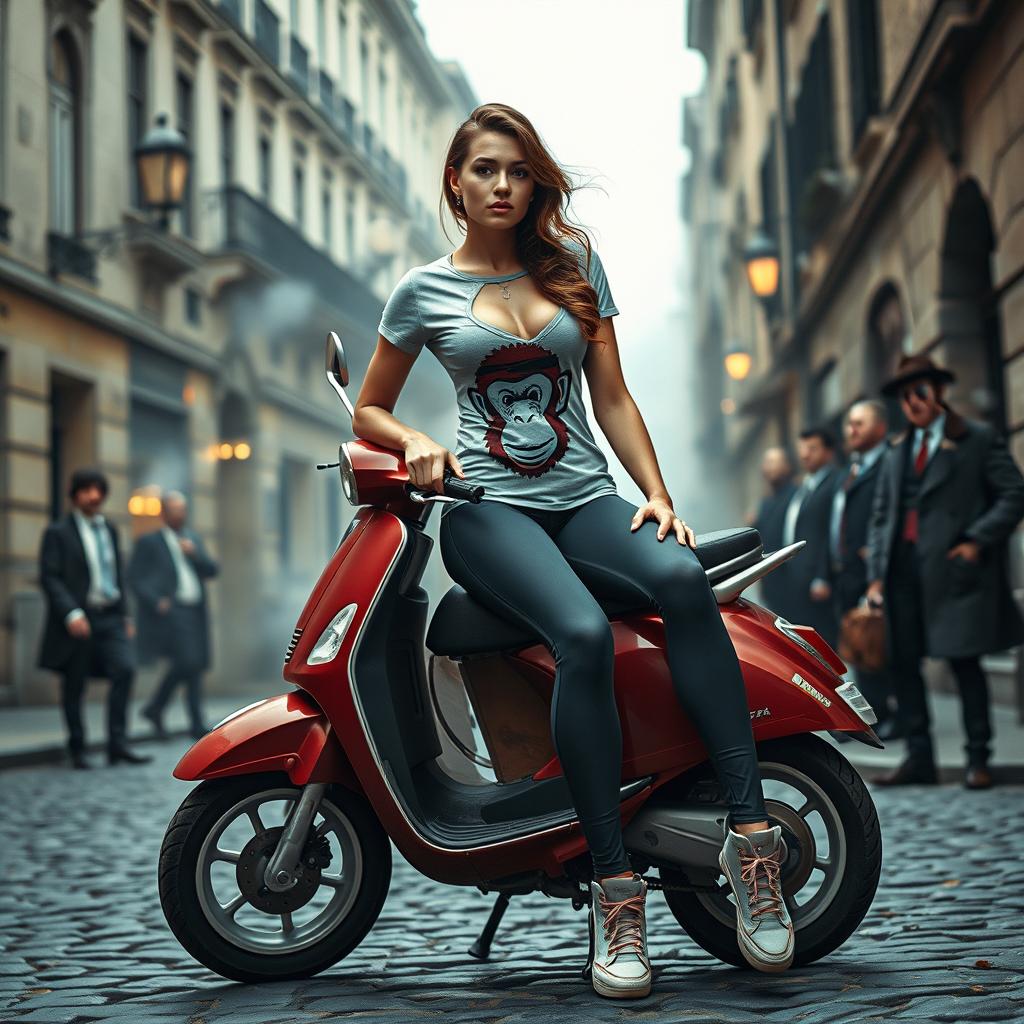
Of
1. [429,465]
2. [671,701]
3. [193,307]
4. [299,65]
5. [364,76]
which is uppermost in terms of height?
[364,76]

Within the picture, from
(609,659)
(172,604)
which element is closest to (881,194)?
(172,604)

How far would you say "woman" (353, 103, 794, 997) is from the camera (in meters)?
3.29

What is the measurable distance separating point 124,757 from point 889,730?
4.52 m

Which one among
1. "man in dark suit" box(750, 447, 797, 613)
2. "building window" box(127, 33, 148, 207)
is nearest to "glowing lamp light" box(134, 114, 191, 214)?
"building window" box(127, 33, 148, 207)

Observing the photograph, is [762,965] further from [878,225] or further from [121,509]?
[121,509]

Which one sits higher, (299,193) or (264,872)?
(299,193)

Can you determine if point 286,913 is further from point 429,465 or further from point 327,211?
point 327,211

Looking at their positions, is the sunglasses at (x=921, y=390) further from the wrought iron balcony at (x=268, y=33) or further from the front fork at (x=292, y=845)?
the wrought iron balcony at (x=268, y=33)

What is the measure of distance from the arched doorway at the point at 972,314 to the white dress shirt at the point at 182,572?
5839mm

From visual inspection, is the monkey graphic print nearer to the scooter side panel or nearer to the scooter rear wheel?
the scooter side panel

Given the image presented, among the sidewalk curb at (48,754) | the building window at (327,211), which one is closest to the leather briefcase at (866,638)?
the sidewalk curb at (48,754)

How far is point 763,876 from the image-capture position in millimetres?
3289

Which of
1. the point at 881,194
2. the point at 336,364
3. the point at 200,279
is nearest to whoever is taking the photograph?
the point at 336,364

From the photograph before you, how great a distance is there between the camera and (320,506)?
88.7 feet
